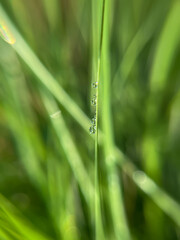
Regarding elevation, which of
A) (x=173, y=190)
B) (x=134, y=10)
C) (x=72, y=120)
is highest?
(x=134, y=10)

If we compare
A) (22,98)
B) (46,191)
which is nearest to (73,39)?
(22,98)

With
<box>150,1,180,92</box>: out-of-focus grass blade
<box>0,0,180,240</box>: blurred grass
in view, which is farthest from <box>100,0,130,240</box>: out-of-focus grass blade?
<box>150,1,180,92</box>: out-of-focus grass blade

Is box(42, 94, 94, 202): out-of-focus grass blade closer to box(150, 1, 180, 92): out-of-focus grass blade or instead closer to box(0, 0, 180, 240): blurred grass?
box(0, 0, 180, 240): blurred grass

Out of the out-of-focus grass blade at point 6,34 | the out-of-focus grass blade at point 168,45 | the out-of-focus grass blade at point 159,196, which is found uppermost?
the out-of-focus grass blade at point 6,34

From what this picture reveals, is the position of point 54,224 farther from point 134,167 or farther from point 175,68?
point 175,68

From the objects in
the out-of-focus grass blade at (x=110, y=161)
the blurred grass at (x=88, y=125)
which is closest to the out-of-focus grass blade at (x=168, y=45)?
the blurred grass at (x=88, y=125)

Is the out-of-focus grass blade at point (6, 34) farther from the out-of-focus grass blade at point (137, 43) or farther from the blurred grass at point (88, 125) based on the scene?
the out-of-focus grass blade at point (137, 43)

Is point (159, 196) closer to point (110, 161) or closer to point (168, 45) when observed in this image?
point (110, 161)

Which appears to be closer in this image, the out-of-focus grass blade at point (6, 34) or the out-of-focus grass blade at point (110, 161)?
the out-of-focus grass blade at point (110, 161)
